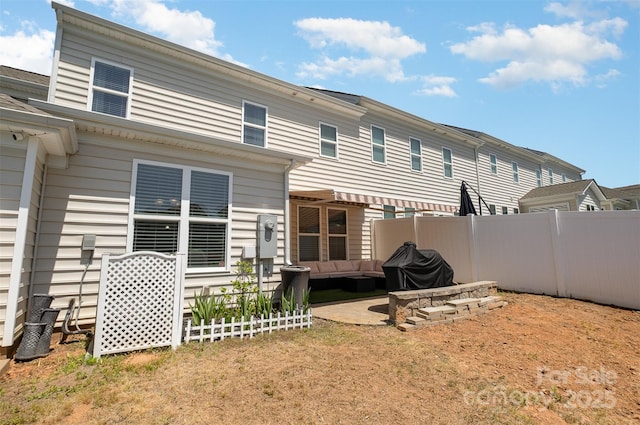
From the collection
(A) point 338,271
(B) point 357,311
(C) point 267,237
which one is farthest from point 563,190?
(C) point 267,237

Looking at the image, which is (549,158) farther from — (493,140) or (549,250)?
(549,250)

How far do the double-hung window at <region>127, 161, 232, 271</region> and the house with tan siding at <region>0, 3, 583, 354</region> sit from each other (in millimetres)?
22

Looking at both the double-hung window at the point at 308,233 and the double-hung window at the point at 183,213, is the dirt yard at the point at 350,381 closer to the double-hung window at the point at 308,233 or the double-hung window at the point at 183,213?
the double-hung window at the point at 183,213

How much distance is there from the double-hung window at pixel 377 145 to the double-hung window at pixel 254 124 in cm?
503

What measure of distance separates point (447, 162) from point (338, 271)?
30.5 feet

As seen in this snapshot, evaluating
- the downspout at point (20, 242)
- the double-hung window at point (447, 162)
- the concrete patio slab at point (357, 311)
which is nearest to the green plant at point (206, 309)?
the concrete patio slab at point (357, 311)

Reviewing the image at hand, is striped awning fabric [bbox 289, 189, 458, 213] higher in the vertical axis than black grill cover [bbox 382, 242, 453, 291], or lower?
higher

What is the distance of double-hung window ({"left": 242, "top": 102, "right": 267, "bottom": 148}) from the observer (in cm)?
986

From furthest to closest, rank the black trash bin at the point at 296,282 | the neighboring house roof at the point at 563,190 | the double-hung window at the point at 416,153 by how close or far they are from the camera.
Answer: the neighboring house roof at the point at 563,190
the double-hung window at the point at 416,153
the black trash bin at the point at 296,282

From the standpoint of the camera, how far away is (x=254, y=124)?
10.0 meters

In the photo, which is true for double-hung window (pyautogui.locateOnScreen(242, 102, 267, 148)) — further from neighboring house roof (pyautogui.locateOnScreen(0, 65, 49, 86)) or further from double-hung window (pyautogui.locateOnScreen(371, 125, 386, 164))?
neighboring house roof (pyautogui.locateOnScreen(0, 65, 49, 86))

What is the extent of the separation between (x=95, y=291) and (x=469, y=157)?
17822 mm

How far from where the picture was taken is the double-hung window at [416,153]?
46.8 ft

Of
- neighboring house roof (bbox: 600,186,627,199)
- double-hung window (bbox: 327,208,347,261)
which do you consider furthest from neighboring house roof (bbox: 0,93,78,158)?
→ neighboring house roof (bbox: 600,186,627,199)
